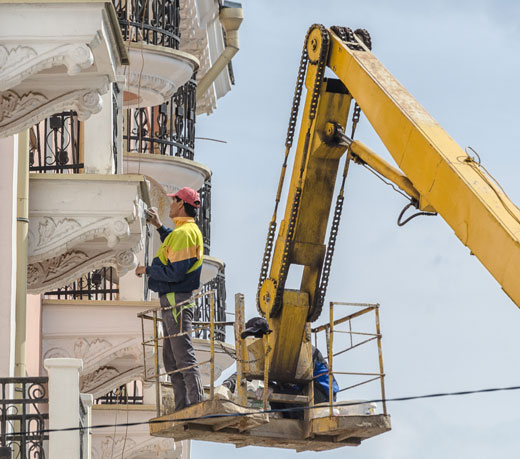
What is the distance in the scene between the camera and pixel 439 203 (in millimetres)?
16594

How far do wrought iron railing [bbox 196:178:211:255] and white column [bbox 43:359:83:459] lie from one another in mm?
11907

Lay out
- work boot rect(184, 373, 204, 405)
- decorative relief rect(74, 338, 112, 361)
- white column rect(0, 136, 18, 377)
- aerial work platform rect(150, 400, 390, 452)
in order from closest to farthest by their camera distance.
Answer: aerial work platform rect(150, 400, 390, 452)
work boot rect(184, 373, 204, 405)
white column rect(0, 136, 18, 377)
decorative relief rect(74, 338, 112, 361)

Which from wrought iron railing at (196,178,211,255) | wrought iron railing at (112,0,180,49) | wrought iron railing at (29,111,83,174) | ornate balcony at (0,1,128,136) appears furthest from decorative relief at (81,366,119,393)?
ornate balcony at (0,1,128,136)

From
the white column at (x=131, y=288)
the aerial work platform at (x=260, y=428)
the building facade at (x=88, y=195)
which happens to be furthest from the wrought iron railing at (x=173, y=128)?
the aerial work platform at (x=260, y=428)

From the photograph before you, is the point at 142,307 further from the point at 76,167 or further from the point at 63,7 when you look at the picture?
the point at 63,7

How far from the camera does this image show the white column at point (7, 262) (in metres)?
18.6

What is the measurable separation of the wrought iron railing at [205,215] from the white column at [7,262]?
8.95 meters

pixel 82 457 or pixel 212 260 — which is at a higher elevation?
pixel 212 260

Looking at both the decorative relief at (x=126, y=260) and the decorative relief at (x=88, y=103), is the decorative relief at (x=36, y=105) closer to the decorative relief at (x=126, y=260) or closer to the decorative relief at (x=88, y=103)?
the decorative relief at (x=88, y=103)

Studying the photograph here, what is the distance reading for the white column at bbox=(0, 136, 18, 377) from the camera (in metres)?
18.6

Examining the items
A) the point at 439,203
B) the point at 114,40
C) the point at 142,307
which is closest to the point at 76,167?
the point at 142,307

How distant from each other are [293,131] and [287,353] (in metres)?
2.35

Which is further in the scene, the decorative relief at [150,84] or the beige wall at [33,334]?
the decorative relief at [150,84]

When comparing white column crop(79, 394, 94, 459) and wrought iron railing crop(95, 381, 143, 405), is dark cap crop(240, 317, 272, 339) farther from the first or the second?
wrought iron railing crop(95, 381, 143, 405)
